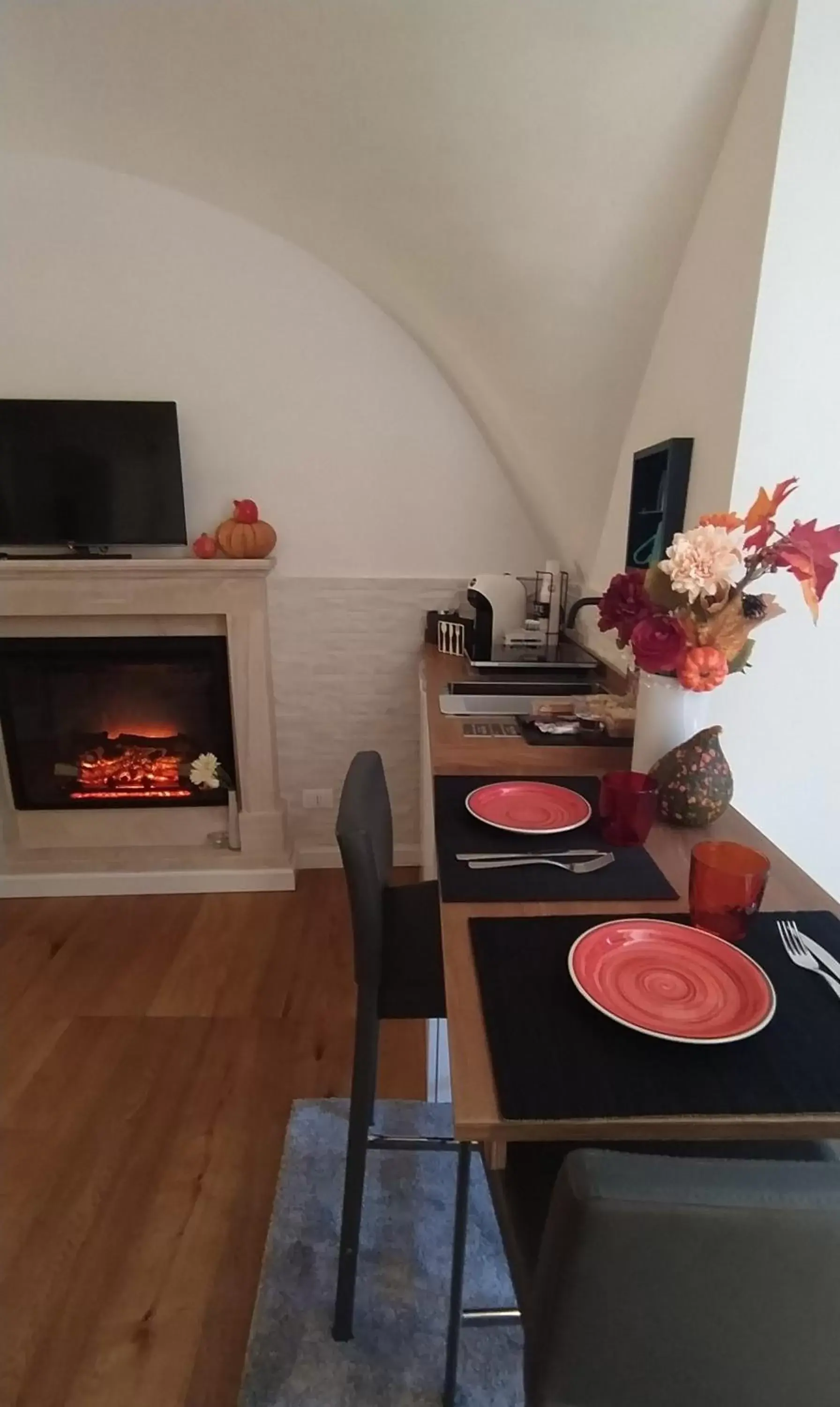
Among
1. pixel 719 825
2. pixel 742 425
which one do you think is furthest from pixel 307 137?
pixel 719 825

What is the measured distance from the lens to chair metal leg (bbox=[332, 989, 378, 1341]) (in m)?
1.21

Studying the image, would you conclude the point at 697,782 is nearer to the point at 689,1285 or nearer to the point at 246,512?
the point at 689,1285

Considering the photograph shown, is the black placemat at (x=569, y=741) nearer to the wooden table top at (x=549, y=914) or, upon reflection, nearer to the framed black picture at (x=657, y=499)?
the wooden table top at (x=549, y=914)

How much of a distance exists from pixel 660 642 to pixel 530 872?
1.35 feet

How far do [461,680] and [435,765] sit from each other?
61cm

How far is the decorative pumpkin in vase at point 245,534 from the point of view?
255 centimetres

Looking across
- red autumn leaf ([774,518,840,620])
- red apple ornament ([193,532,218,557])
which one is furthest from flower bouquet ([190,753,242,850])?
red autumn leaf ([774,518,840,620])

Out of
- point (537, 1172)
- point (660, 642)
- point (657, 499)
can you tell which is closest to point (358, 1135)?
point (537, 1172)

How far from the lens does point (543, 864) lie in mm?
1053

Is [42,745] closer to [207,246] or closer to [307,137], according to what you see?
[207,246]

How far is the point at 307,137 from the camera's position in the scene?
183 centimetres

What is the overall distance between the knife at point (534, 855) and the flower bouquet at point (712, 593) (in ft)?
1.03

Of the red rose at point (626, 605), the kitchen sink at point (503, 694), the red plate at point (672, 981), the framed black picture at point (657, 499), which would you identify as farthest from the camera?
the kitchen sink at point (503, 694)

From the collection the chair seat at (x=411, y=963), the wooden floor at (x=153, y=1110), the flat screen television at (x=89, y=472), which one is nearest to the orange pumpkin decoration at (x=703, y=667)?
the chair seat at (x=411, y=963)
